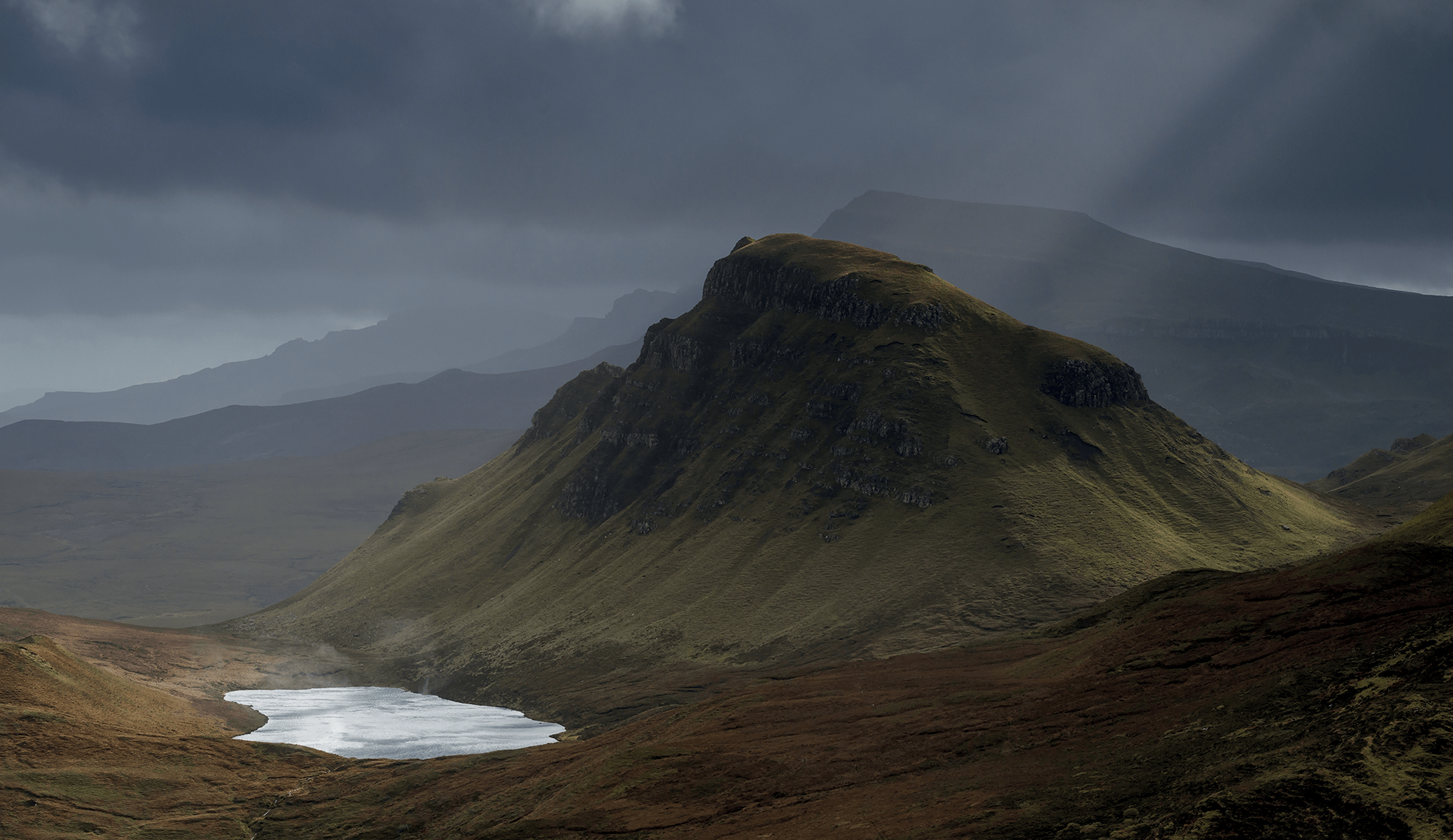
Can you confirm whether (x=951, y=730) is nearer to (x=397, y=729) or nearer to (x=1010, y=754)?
(x=1010, y=754)

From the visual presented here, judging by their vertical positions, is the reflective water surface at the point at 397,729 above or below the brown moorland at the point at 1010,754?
below

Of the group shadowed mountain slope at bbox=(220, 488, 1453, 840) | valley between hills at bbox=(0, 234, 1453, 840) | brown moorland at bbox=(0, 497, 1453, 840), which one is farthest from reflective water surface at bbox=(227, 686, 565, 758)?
shadowed mountain slope at bbox=(220, 488, 1453, 840)

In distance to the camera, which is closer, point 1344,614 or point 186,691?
point 1344,614

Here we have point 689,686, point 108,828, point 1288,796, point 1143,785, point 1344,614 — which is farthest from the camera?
point 689,686

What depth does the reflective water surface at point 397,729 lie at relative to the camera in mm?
154500

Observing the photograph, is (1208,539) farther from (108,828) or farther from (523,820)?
(108,828)

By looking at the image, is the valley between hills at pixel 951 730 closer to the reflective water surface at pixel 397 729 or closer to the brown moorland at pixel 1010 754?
the brown moorland at pixel 1010 754

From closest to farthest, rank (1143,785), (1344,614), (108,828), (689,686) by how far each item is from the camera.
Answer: (1143,785), (1344,614), (108,828), (689,686)

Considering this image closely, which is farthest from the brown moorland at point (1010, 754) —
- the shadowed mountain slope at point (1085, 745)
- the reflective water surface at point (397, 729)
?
the reflective water surface at point (397, 729)

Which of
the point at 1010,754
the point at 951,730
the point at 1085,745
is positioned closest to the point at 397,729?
the point at 951,730

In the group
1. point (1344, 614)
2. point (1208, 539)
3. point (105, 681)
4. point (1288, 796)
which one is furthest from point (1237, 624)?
point (105, 681)

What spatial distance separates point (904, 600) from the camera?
176500 mm

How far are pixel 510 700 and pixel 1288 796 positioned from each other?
17261 centimetres

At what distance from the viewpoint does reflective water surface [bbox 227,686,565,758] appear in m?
154
